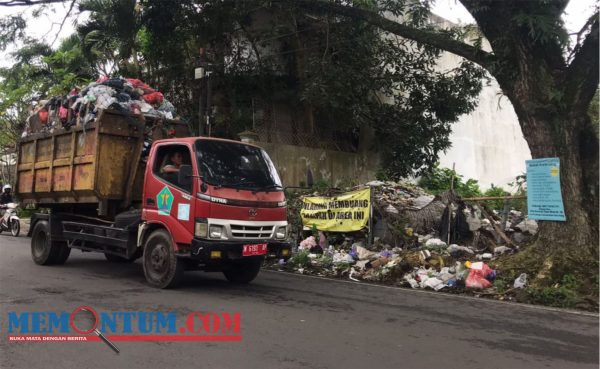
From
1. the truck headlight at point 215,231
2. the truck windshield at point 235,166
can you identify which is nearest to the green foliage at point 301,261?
the truck windshield at point 235,166

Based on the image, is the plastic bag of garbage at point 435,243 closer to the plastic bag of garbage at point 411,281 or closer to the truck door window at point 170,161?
the plastic bag of garbage at point 411,281

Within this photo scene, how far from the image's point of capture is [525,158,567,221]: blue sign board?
829 centimetres

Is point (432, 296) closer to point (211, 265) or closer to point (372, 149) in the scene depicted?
point (211, 265)

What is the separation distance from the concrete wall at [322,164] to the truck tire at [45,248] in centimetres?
699

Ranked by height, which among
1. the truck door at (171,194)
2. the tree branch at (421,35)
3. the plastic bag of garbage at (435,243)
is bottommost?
the plastic bag of garbage at (435,243)

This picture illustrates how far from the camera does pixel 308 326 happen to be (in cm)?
543

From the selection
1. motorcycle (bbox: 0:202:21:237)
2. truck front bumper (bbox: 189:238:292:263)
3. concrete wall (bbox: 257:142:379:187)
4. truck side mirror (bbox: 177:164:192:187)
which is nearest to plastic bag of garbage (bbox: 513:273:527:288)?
truck front bumper (bbox: 189:238:292:263)

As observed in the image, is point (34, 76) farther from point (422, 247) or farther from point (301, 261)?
point (422, 247)

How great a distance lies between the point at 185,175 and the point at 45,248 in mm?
4232

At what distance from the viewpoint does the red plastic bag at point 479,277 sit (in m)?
8.20

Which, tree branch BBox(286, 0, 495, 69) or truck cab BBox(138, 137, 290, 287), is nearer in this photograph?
truck cab BBox(138, 137, 290, 287)

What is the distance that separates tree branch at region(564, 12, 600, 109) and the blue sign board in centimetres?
109

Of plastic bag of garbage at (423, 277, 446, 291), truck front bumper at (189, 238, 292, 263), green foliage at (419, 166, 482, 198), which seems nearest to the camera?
truck front bumper at (189, 238, 292, 263)

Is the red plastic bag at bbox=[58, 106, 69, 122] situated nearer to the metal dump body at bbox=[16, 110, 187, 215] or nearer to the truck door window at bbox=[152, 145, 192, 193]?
the metal dump body at bbox=[16, 110, 187, 215]
